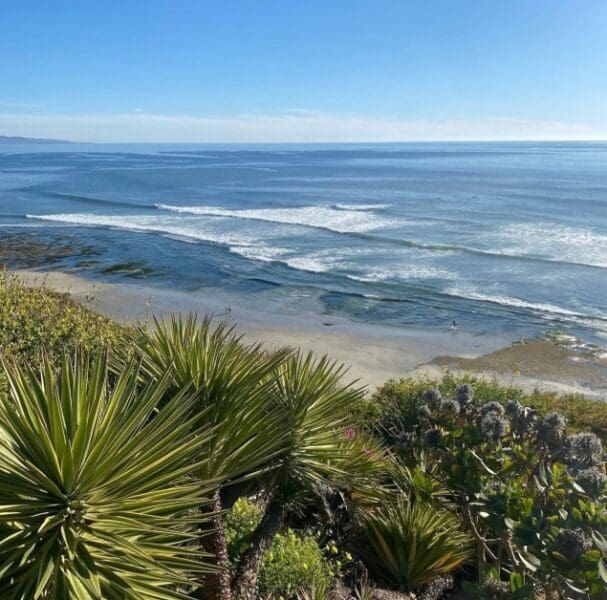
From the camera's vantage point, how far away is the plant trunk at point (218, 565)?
4.02 metres

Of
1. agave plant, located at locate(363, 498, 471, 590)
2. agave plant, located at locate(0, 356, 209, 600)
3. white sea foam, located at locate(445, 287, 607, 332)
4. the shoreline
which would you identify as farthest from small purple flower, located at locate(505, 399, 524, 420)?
white sea foam, located at locate(445, 287, 607, 332)

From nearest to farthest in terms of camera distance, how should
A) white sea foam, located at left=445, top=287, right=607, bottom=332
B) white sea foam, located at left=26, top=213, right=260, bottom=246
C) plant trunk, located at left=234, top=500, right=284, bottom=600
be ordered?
plant trunk, located at left=234, top=500, right=284, bottom=600 → white sea foam, located at left=445, top=287, right=607, bottom=332 → white sea foam, located at left=26, top=213, right=260, bottom=246

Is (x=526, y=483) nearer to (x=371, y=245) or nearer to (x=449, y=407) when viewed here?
(x=449, y=407)

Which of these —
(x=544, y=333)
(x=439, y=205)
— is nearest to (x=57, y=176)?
(x=439, y=205)

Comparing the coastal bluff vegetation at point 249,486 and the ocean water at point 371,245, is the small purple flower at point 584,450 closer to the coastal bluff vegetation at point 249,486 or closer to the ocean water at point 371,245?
the coastal bluff vegetation at point 249,486

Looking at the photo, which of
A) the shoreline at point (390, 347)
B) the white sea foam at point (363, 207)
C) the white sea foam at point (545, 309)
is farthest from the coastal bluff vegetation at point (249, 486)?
the white sea foam at point (363, 207)

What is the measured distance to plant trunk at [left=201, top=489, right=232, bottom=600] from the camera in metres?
4.02

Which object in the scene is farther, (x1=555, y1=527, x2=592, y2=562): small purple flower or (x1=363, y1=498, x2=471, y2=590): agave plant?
(x1=363, y1=498, x2=471, y2=590): agave plant

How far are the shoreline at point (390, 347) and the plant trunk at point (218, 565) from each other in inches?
453

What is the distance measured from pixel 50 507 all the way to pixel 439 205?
5358 centimetres

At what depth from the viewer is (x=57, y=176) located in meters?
84.9

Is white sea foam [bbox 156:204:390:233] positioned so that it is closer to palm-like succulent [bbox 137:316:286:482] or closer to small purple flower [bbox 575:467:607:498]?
palm-like succulent [bbox 137:316:286:482]

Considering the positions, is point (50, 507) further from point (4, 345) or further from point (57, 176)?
point (57, 176)

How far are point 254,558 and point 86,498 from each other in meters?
1.84
